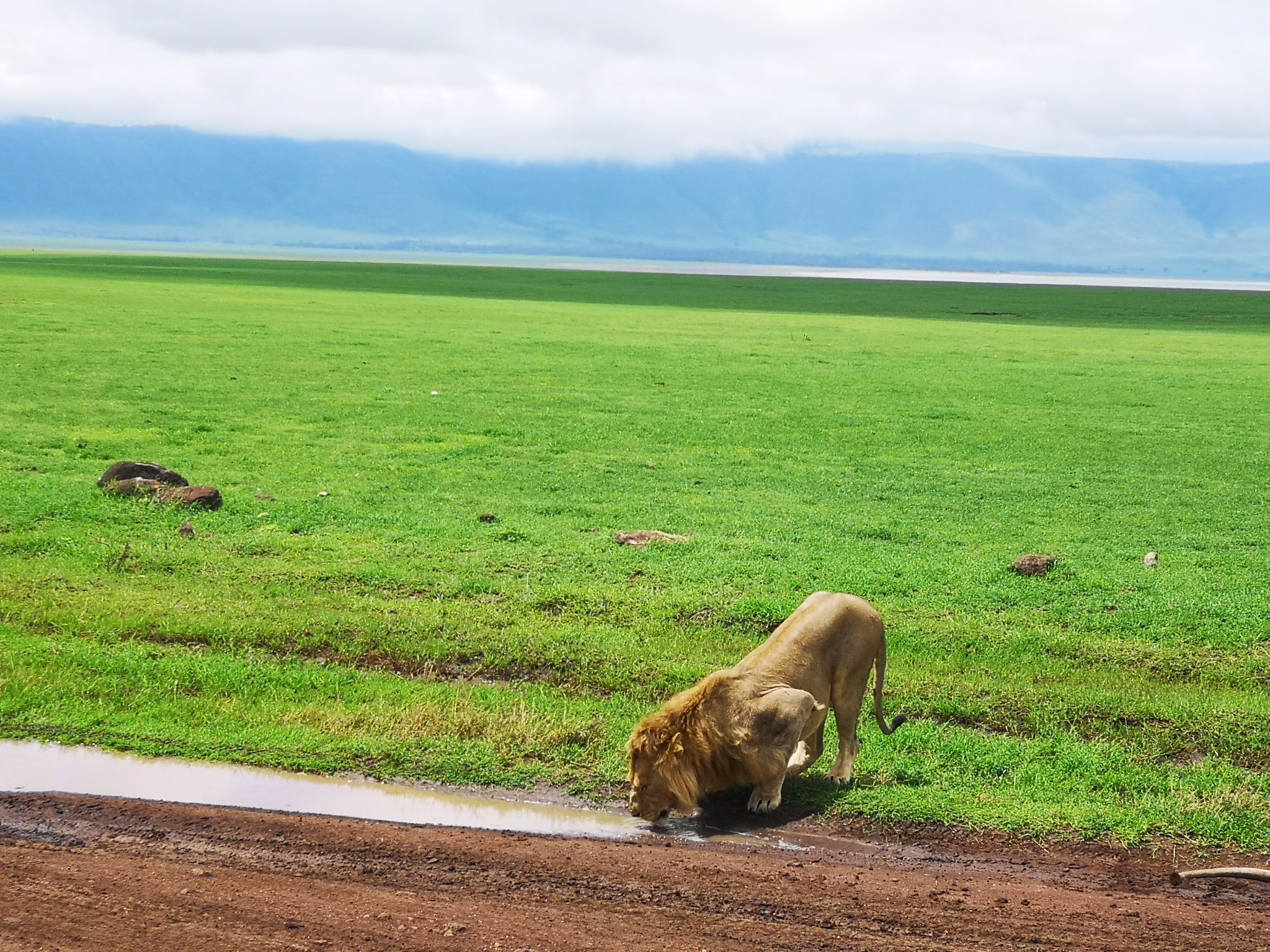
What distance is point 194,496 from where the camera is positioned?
49.6 ft

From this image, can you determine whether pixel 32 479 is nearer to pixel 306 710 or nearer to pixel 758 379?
pixel 306 710

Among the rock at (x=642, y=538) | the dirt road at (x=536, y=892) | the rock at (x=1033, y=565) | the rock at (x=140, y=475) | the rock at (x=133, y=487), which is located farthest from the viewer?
the rock at (x=140, y=475)

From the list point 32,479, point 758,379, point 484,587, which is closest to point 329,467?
point 32,479

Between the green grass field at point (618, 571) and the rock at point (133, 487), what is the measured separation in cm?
34

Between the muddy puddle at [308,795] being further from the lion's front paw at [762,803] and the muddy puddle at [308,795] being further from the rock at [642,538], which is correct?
the rock at [642,538]

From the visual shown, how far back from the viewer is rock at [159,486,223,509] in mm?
15070

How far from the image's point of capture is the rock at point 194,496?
15070 millimetres

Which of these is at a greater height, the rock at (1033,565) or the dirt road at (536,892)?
the rock at (1033,565)

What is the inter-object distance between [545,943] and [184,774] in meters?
3.52

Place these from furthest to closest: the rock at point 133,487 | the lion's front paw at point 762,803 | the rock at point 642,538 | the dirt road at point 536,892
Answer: the rock at point 133,487
the rock at point 642,538
the lion's front paw at point 762,803
the dirt road at point 536,892

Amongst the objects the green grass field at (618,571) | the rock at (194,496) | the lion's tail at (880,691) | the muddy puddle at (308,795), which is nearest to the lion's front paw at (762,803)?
the muddy puddle at (308,795)

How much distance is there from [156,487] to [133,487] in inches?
10.1

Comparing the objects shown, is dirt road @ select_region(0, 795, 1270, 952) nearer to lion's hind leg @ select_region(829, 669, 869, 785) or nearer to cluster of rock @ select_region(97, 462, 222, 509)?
lion's hind leg @ select_region(829, 669, 869, 785)

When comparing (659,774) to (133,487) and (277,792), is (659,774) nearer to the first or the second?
(277,792)
